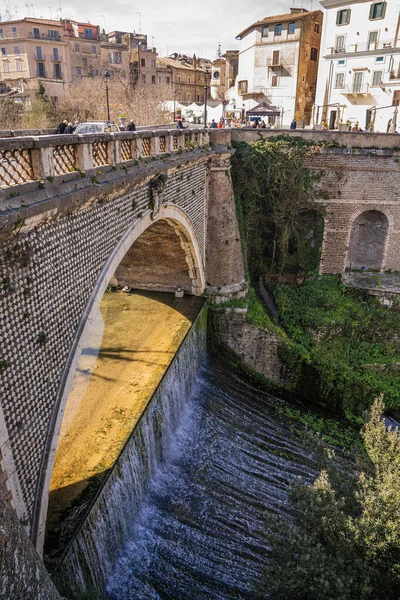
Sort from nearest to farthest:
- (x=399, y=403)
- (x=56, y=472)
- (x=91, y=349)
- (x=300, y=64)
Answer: (x=56, y=472)
(x=91, y=349)
(x=399, y=403)
(x=300, y=64)

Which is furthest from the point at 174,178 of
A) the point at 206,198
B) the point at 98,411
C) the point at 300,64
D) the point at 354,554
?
the point at 300,64

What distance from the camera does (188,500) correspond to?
998 centimetres

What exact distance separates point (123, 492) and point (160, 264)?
9.20 metres

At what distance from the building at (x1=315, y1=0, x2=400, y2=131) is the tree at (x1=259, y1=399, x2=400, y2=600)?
979 inches

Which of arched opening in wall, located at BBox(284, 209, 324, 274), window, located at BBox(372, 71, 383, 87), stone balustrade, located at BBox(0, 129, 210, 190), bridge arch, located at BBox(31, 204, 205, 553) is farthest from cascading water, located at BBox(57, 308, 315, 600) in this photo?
window, located at BBox(372, 71, 383, 87)

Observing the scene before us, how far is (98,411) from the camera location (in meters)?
10.1

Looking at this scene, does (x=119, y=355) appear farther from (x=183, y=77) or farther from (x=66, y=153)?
(x=183, y=77)

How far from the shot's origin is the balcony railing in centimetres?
2833

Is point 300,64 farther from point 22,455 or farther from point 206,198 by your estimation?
point 22,455

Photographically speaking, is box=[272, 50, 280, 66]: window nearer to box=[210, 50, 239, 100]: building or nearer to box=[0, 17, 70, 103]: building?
box=[210, 50, 239, 100]: building

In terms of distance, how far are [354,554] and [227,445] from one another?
5606mm

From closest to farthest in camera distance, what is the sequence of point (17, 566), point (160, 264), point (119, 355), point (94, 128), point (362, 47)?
point (17, 566)
point (94, 128)
point (119, 355)
point (160, 264)
point (362, 47)

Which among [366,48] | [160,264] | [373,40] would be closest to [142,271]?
[160,264]

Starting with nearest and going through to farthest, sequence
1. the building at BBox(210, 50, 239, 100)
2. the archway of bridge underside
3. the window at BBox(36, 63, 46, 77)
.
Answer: the archway of bridge underside, the window at BBox(36, 63, 46, 77), the building at BBox(210, 50, 239, 100)
